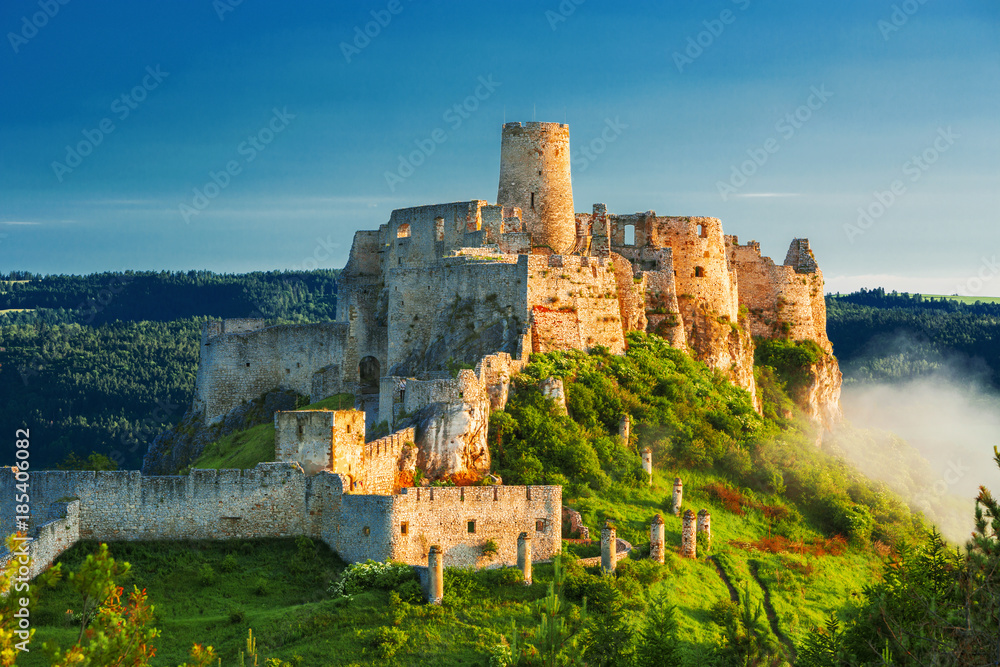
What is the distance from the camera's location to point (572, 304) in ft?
167

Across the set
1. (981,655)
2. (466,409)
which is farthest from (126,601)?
(981,655)

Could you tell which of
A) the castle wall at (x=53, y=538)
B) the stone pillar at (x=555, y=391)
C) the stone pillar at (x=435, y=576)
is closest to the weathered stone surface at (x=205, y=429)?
the stone pillar at (x=555, y=391)

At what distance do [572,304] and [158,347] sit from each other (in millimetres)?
102996

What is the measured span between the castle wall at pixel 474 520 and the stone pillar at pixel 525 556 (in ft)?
2.08

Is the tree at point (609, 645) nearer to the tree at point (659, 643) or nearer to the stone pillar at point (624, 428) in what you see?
the tree at point (659, 643)

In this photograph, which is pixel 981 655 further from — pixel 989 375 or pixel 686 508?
pixel 989 375

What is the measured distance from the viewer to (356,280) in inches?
2490

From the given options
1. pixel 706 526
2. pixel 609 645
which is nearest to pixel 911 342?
pixel 706 526

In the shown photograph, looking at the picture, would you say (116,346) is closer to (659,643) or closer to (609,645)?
(609,645)

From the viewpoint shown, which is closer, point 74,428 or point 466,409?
point 466,409

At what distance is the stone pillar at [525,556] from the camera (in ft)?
117

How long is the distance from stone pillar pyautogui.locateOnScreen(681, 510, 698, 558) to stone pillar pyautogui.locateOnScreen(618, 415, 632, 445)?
19.8 feet

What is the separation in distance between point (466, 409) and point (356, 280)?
21818mm

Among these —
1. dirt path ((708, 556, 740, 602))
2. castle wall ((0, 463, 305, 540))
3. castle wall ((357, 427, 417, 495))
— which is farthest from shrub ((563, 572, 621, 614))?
castle wall ((0, 463, 305, 540))
